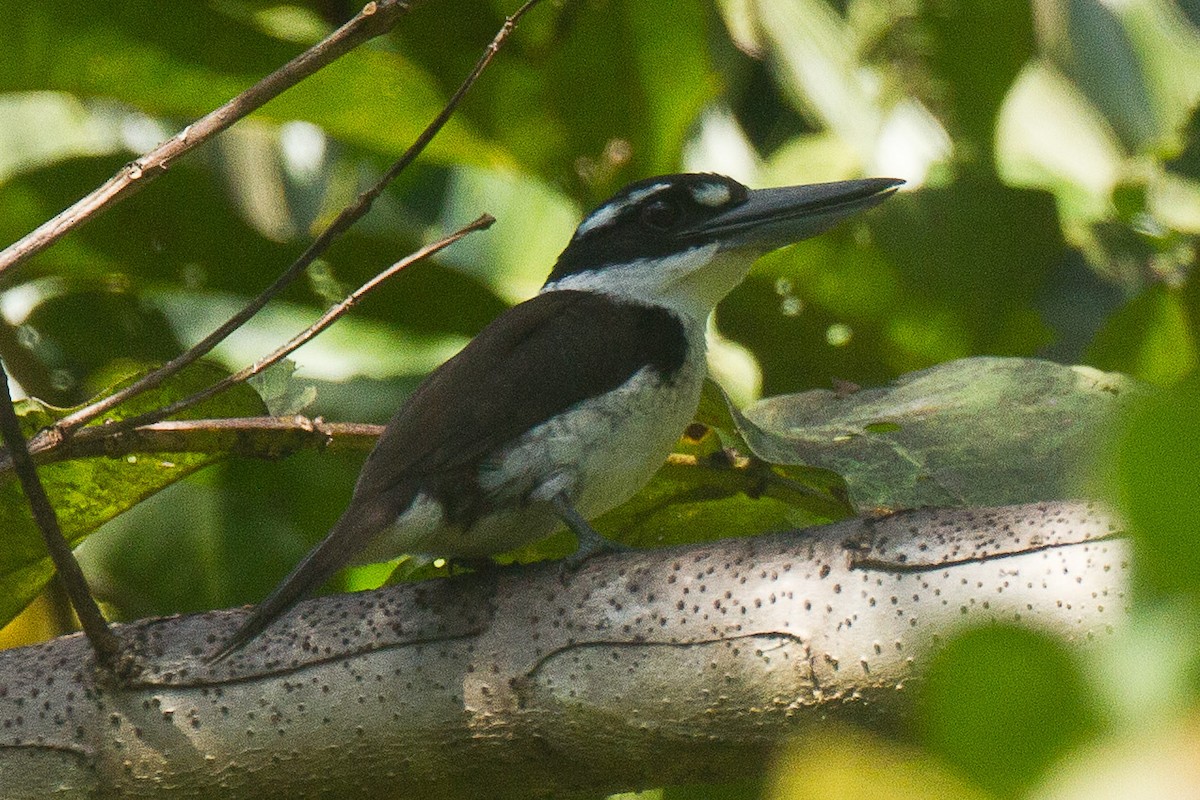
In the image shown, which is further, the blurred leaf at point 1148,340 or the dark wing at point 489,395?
the blurred leaf at point 1148,340

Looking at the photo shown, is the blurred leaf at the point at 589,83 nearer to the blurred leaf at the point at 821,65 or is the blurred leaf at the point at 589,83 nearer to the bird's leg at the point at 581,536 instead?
the blurred leaf at the point at 821,65

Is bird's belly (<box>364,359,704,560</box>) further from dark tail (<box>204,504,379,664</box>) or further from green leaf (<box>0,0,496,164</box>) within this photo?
green leaf (<box>0,0,496,164</box>)

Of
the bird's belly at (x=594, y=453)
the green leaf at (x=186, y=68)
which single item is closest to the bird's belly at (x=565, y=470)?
the bird's belly at (x=594, y=453)

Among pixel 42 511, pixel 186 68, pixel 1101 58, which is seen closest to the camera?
pixel 42 511

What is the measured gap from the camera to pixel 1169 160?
11.0ft

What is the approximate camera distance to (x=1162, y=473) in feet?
1.35

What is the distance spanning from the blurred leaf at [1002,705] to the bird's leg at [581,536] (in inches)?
53.6

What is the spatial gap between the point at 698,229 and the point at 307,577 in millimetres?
1216

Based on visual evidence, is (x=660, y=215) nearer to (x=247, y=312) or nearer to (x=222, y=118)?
(x=247, y=312)

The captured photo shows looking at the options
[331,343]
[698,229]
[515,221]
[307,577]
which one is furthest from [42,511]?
[515,221]

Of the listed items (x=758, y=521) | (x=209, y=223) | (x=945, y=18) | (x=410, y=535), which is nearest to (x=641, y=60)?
(x=945, y=18)

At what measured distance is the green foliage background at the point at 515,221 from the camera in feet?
9.70

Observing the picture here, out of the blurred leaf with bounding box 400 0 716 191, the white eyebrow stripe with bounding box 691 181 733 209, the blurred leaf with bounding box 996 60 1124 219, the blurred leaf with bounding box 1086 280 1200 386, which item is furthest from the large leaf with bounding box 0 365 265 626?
the blurred leaf with bounding box 996 60 1124 219

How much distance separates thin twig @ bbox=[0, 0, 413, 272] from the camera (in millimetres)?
1630
